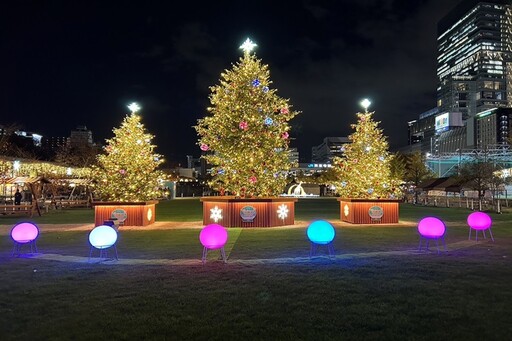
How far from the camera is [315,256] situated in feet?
39.2

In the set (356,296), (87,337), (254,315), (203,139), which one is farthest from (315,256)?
(203,139)

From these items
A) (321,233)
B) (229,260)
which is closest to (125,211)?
(229,260)

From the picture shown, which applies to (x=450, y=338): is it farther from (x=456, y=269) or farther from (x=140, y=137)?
(x=140, y=137)

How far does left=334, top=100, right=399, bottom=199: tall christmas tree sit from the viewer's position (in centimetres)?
2278

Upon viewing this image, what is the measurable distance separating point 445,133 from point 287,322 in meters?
170

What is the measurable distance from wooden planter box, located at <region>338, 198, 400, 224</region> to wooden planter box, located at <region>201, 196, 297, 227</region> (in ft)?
12.5

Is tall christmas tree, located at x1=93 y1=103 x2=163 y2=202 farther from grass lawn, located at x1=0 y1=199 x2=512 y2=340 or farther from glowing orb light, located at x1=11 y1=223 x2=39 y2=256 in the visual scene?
glowing orb light, located at x1=11 y1=223 x2=39 y2=256

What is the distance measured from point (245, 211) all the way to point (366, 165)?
6866 millimetres

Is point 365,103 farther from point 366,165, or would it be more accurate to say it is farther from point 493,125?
point 493,125

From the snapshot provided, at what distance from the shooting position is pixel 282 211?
21234 millimetres

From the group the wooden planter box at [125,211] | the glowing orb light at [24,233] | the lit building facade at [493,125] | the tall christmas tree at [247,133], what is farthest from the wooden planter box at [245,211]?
the lit building facade at [493,125]

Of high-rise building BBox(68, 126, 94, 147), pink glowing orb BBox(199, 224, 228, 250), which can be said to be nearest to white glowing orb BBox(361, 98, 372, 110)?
pink glowing orb BBox(199, 224, 228, 250)

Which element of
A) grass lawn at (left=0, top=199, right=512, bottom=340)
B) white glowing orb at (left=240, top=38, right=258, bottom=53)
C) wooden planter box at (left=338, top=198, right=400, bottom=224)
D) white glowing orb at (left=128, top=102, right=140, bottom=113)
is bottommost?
grass lawn at (left=0, top=199, right=512, bottom=340)

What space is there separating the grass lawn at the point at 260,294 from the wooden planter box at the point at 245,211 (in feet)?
21.7
